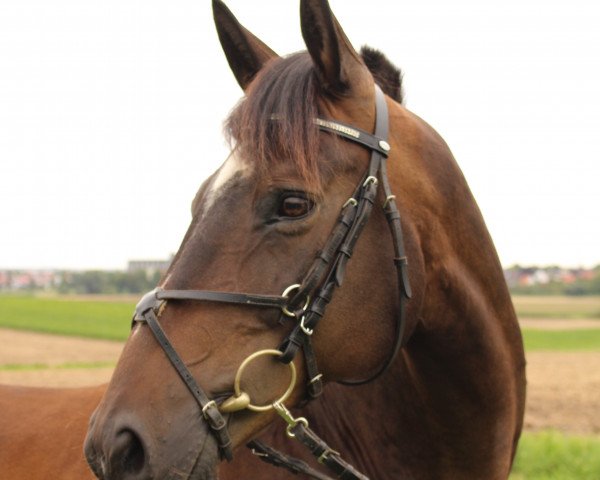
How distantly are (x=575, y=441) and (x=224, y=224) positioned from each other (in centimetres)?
950

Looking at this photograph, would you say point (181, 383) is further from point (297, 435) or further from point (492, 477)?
A: point (492, 477)

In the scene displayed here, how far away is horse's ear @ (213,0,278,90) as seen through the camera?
326cm

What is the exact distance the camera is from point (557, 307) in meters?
90.1

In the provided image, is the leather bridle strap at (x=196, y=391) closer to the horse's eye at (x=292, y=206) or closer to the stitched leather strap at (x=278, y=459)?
the stitched leather strap at (x=278, y=459)

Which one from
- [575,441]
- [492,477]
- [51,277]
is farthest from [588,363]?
[51,277]

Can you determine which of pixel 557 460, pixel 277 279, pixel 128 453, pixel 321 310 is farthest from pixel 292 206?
pixel 557 460

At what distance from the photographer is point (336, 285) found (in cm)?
267

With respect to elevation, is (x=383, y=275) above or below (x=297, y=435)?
above

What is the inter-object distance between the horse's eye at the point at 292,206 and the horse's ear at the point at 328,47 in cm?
56

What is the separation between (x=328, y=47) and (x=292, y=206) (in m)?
0.67

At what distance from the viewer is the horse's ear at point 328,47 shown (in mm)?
2740

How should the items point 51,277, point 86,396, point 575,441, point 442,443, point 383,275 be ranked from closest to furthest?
point 383,275 < point 442,443 < point 86,396 < point 575,441 < point 51,277

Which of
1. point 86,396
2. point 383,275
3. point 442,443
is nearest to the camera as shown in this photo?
point 383,275

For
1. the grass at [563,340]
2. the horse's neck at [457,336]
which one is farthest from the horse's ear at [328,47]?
the grass at [563,340]
